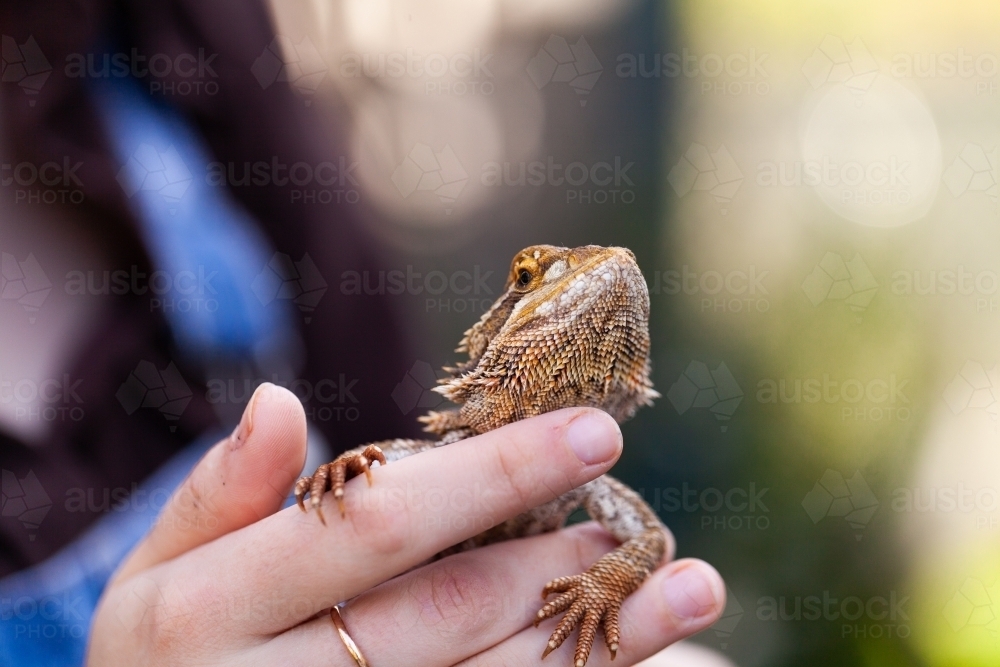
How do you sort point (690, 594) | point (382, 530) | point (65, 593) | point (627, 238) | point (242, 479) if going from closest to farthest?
point (382, 530)
point (242, 479)
point (690, 594)
point (65, 593)
point (627, 238)

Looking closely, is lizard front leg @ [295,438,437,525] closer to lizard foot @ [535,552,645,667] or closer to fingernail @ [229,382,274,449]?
fingernail @ [229,382,274,449]

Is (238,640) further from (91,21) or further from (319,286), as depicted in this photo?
(91,21)

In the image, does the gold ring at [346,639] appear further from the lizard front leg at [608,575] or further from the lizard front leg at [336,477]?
the lizard front leg at [608,575]

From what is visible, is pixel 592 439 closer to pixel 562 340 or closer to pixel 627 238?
pixel 562 340

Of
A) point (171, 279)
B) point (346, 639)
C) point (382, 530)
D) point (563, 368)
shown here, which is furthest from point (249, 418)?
point (171, 279)

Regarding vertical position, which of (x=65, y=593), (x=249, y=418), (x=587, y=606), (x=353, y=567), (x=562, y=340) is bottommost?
(x=65, y=593)

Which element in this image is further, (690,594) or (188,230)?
(188,230)

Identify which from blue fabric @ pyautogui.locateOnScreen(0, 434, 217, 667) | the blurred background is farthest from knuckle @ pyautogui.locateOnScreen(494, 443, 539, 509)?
blue fabric @ pyautogui.locateOnScreen(0, 434, 217, 667)
